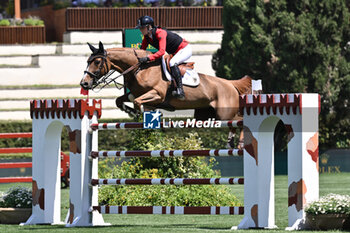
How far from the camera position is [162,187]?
44.8 ft

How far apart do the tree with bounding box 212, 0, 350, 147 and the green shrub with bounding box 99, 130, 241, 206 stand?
11133 millimetres

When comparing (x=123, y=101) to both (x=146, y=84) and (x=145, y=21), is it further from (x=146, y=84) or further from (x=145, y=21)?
(x=145, y=21)

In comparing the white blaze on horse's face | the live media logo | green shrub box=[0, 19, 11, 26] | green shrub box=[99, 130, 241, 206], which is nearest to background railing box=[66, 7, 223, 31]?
green shrub box=[0, 19, 11, 26]

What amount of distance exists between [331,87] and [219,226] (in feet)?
49.8

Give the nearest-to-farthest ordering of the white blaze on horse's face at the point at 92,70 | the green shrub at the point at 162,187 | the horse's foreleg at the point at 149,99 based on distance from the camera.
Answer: the horse's foreleg at the point at 149,99, the white blaze on horse's face at the point at 92,70, the green shrub at the point at 162,187

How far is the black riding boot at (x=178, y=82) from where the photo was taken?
10.7m

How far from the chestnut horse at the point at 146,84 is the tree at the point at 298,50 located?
1420cm

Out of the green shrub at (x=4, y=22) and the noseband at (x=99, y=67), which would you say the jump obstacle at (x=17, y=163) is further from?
the green shrub at (x=4, y=22)

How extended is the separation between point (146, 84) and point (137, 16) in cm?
2375

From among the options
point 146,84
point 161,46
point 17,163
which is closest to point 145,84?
point 146,84

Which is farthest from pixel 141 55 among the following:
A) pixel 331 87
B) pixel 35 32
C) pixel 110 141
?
pixel 35 32

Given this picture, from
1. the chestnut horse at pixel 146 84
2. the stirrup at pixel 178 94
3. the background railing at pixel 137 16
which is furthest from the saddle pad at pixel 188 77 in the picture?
the background railing at pixel 137 16

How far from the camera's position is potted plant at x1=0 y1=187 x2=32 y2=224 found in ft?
38.0

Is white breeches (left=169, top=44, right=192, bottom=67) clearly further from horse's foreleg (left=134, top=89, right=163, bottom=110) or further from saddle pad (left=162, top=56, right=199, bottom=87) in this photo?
horse's foreleg (left=134, top=89, right=163, bottom=110)
